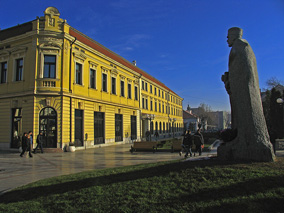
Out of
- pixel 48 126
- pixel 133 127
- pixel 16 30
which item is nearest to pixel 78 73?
pixel 48 126

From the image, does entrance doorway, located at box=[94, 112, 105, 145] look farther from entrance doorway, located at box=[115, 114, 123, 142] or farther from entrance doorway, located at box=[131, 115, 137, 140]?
entrance doorway, located at box=[131, 115, 137, 140]

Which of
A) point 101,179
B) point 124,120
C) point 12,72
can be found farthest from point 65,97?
point 101,179

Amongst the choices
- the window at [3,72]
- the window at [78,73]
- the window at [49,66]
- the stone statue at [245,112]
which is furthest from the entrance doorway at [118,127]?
the stone statue at [245,112]

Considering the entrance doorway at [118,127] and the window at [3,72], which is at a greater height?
the window at [3,72]

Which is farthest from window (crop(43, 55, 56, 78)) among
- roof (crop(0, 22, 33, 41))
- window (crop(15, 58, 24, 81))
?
roof (crop(0, 22, 33, 41))

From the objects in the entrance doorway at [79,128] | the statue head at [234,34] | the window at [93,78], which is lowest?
the entrance doorway at [79,128]

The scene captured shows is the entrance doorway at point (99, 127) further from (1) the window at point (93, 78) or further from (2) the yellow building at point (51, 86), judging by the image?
(1) the window at point (93, 78)

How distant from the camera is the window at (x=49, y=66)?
1911cm

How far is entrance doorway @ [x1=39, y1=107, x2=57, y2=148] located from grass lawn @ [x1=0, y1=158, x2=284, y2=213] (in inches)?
516

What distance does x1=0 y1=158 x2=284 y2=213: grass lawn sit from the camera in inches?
156

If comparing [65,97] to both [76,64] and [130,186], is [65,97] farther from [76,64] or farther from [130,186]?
[130,186]

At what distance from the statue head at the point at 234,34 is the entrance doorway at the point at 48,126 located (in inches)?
627

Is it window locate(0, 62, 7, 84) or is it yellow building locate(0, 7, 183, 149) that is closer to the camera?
yellow building locate(0, 7, 183, 149)

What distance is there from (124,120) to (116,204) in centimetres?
2511
